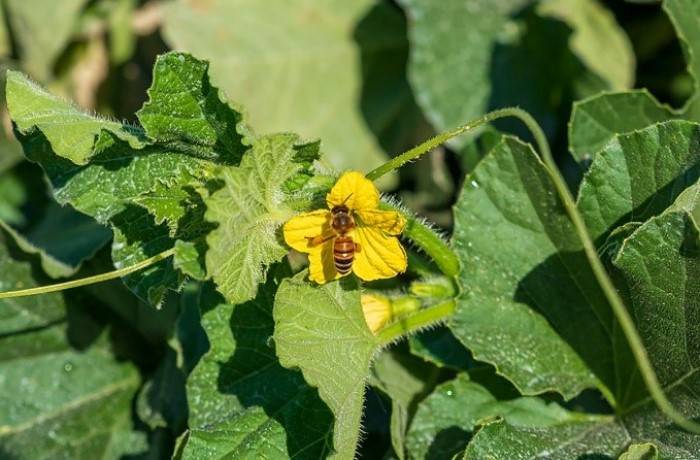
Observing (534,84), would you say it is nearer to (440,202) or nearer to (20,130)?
(440,202)

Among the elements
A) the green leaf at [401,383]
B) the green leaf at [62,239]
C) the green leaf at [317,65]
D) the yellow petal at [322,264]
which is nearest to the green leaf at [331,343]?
the yellow petal at [322,264]

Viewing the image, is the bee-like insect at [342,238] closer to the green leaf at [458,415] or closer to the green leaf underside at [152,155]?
the green leaf underside at [152,155]

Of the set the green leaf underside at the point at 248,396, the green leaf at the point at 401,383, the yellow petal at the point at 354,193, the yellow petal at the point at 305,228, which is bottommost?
→ the green leaf at the point at 401,383

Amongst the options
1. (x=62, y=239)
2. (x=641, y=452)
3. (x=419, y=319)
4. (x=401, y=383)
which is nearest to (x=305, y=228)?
(x=419, y=319)

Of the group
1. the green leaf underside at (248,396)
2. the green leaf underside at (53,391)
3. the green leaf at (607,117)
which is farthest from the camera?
the green leaf underside at (53,391)

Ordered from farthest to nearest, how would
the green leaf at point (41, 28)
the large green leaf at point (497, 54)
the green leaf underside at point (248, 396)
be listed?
1. the green leaf at point (41, 28)
2. the large green leaf at point (497, 54)
3. the green leaf underside at point (248, 396)

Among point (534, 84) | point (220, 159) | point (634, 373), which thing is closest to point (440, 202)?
point (534, 84)
